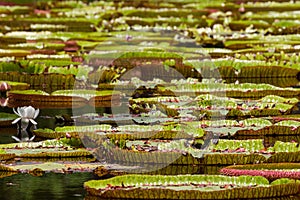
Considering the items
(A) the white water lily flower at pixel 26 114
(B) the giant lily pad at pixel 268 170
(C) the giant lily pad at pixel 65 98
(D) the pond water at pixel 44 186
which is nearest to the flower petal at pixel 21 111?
(A) the white water lily flower at pixel 26 114

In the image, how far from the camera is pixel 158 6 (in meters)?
27.3

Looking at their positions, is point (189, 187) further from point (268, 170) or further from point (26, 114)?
point (26, 114)

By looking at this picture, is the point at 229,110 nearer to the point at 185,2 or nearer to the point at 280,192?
the point at 280,192

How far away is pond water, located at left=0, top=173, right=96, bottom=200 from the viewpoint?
6.78 metres

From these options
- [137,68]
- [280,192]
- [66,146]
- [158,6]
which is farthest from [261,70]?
[158,6]

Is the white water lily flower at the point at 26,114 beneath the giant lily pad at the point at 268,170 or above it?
beneath

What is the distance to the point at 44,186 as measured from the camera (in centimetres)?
705

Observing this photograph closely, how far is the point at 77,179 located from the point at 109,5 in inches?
863

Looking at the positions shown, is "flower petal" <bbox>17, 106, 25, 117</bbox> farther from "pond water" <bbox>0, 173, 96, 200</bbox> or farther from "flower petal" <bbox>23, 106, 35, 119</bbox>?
"pond water" <bbox>0, 173, 96, 200</bbox>

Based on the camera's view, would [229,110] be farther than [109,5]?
No

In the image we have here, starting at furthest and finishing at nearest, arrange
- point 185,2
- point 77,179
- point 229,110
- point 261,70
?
point 185,2 < point 261,70 < point 229,110 < point 77,179

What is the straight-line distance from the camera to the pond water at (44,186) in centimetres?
678

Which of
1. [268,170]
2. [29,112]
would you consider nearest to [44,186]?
[268,170]

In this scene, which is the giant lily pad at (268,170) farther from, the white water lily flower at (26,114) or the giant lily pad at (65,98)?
the giant lily pad at (65,98)
